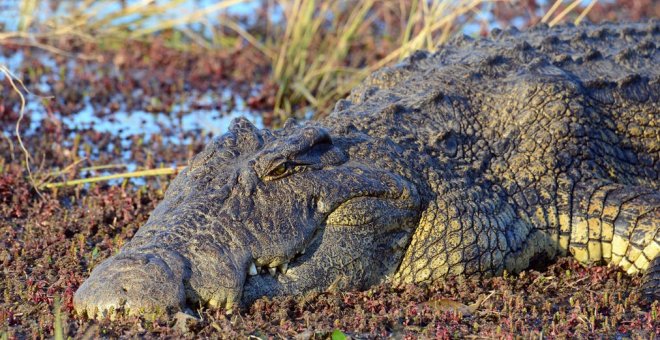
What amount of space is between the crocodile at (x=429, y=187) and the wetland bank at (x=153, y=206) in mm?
138

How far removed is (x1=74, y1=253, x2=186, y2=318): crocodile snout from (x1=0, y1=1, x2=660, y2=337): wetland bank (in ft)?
0.21

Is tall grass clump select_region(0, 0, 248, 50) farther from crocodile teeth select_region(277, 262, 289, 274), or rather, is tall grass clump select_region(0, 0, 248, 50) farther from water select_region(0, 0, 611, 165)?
crocodile teeth select_region(277, 262, 289, 274)

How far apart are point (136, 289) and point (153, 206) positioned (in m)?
2.22

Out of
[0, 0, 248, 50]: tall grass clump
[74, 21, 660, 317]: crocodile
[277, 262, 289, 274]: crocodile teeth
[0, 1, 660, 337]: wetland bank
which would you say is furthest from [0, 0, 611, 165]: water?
[277, 262, 289, 274]: crocodile teeth

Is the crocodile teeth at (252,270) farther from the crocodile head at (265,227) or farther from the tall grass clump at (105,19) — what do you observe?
the tall grass clump at (105,19)

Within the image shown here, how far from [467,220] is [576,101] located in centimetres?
122

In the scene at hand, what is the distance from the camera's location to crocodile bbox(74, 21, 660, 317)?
15.1 ft

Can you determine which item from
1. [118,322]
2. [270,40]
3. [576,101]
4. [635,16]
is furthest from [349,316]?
[635,16]

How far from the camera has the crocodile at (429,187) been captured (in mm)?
4617

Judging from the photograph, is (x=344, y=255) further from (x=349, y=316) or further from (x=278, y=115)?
(x=278, y=115)

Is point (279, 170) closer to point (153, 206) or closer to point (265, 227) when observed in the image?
point (265, 227)

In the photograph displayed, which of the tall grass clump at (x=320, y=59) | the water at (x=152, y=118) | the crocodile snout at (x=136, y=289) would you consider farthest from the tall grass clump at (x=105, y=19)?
the crocodile snout at (x=136, y=289)

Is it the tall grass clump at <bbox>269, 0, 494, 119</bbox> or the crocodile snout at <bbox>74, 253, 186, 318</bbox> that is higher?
the tall grass clump at <bbox>269, 0, 494, 119</bbox>

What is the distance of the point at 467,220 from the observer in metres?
5.37
